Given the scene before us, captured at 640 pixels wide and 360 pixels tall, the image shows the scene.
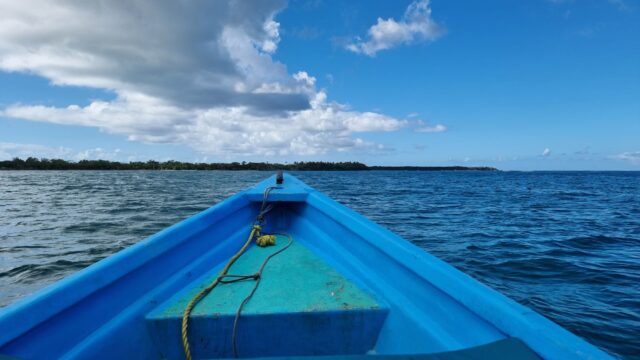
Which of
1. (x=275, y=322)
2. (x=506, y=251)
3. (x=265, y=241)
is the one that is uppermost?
(x=265, y=241)

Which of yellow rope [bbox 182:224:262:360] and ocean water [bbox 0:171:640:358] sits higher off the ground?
yellow rope [bbox 182:224:262:360]

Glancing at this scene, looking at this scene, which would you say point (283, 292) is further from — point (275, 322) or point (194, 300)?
point (194, 300)

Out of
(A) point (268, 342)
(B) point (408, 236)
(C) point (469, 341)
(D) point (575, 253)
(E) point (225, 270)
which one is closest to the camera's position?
(C) point (469, 341)

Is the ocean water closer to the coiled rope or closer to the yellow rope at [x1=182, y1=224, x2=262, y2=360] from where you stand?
the coiled rope

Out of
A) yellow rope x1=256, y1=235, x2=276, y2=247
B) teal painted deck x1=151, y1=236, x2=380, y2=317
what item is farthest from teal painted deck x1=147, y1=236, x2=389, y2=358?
yellow rope x1=256, y1=235, x2=276, y2=247

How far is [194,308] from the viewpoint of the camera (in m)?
1.93

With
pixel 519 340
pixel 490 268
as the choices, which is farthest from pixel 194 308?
pixel 490 268

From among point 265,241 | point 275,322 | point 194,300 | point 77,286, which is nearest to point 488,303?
point 275,322

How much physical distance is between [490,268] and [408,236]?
2750 millimetres

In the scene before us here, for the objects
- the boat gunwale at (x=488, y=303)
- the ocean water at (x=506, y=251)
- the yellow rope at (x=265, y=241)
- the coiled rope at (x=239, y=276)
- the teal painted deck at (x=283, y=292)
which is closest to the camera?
the boat gunwale at (x=488, y=303)

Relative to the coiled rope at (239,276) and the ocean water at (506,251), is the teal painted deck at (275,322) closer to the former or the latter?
the coiled rope at (239,276)

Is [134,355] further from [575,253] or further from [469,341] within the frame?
[575,253]

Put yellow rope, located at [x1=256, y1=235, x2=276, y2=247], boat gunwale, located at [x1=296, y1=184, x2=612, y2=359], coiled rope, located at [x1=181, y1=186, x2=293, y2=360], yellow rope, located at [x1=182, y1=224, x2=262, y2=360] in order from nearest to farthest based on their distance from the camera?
1. boat gunwale, located at [x1=296, y1=184, x2=612, y2=359]
2. yellow rope, located at [x1=182, y1=224, x2=262, y2=360]
3. coiled rope, located at [x1=181, y1=186, x2=293, y2=360]
4. yellow rope, located at [x1=256, y1=235, x2=276, y2=247]

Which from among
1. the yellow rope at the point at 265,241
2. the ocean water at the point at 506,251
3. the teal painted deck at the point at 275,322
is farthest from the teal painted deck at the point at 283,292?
the ocean water at the point at 506,251
